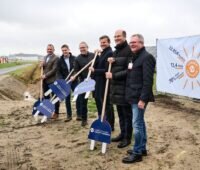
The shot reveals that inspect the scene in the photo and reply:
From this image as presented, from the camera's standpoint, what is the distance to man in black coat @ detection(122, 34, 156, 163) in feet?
16.7

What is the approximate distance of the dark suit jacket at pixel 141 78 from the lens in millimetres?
5098

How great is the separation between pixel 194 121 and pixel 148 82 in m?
3.84

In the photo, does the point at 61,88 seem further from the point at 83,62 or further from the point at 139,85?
the point at 139,85

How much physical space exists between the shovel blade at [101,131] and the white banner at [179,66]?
190 inches

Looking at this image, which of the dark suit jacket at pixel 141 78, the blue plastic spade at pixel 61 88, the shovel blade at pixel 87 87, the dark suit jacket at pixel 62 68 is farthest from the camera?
the dark suit jacket at pixel 62 68

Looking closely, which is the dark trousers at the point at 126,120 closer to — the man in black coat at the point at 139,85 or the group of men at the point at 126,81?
the group of men at the point at 126,81

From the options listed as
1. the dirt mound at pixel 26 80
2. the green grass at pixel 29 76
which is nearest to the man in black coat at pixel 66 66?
the dirt mound at pixel 26 80

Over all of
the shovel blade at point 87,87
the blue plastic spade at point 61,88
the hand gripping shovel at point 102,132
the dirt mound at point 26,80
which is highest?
the shovel blade at point 87,87

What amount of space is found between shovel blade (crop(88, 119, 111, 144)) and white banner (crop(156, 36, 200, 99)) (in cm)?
481

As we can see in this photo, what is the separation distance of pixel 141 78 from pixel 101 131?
1.32m

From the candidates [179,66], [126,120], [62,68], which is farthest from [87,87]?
[179,66]

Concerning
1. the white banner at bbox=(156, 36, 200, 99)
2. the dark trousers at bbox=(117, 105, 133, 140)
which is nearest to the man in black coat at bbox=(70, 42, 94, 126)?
the dark trousers at bbox=(117, 105, 133, 140)

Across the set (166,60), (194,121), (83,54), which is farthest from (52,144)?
(166,60)

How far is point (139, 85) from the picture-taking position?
17.3 feet
